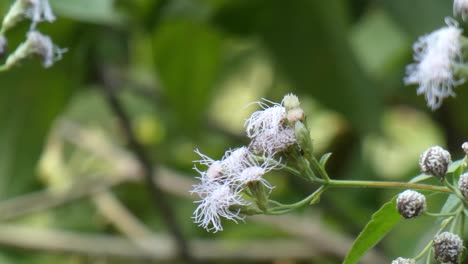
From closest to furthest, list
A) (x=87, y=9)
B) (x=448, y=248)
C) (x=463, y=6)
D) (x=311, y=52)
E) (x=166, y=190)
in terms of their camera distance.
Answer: (x=448, y=248), (x=463, y=6), (x=87, y=9), (x=311, y=52), (x=166, y=190)

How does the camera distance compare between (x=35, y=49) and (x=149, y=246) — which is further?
(x=149, y=246)

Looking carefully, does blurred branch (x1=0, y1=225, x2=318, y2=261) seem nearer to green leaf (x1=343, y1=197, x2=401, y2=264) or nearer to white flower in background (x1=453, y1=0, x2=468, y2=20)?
white flower in background (x1=453, y1=0, x2=468, y2=20)

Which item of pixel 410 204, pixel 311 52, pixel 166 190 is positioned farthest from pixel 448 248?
pixel 166 190

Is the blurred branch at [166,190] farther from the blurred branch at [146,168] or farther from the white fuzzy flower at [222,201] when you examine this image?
the white fuzzy flower at [222,201]

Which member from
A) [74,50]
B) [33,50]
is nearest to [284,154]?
[33,50]

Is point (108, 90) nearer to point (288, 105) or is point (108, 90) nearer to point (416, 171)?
point (416, 171)

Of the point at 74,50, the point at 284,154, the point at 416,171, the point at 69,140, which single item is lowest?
the point at 284,154

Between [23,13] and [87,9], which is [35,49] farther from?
[87,9]
